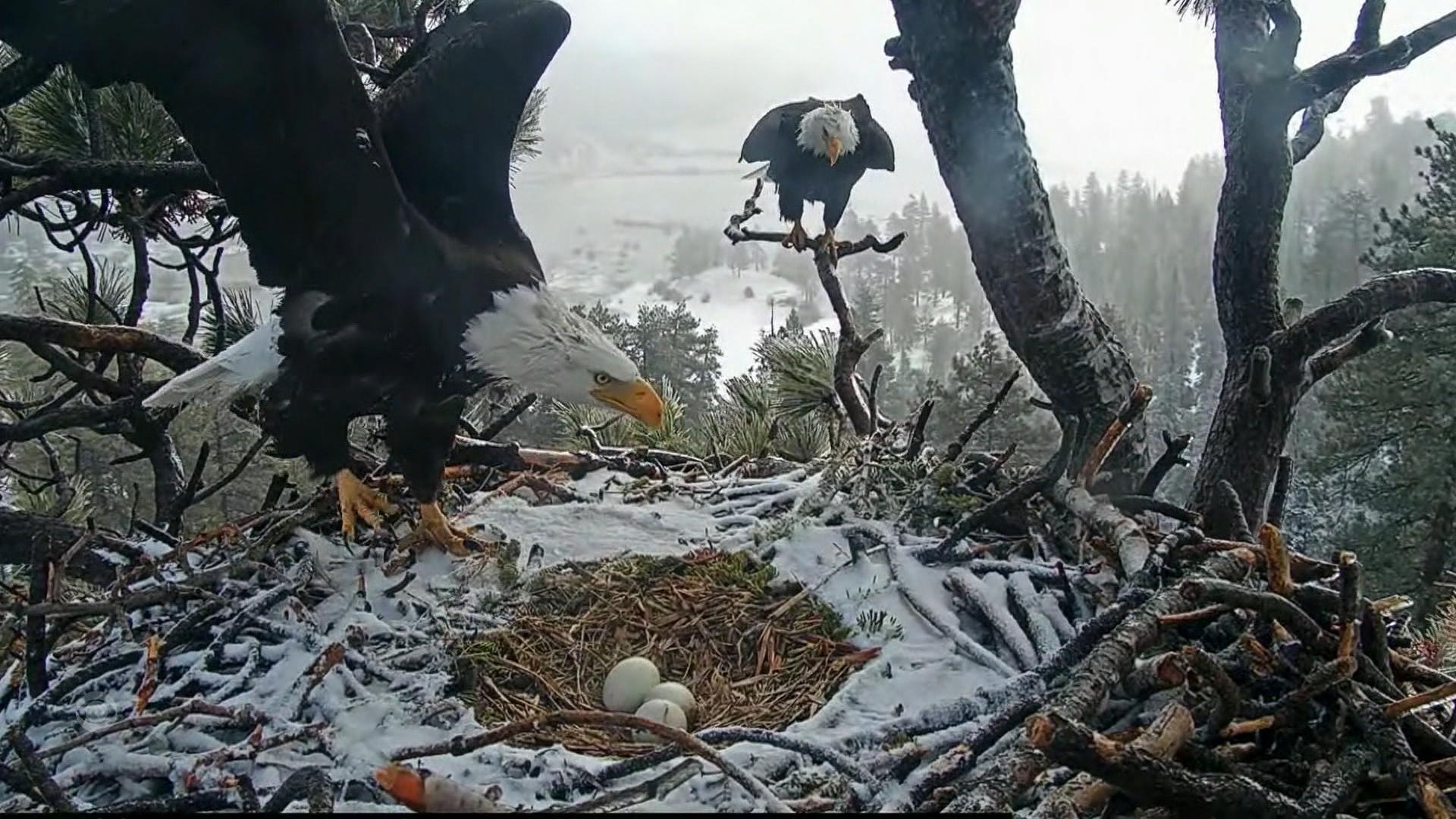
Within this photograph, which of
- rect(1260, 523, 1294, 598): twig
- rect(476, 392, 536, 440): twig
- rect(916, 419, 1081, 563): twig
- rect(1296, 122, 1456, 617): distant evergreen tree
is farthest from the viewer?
rect(1296, 122, 1456, 617): distant evergreen tree

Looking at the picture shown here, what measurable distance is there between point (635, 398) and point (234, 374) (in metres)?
0.81

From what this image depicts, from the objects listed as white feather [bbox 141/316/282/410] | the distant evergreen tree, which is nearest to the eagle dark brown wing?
white feather [bbox 141/316/282/410]

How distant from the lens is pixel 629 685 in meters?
1.49

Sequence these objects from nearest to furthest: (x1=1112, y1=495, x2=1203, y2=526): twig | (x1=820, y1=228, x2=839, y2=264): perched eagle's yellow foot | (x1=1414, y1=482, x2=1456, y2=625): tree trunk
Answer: (x1=1112, y1=495, x2=1203, y2=526): twig < (x1=820, y1=228, x2=839, y2=264): perched eagle's yellow foot < (x1=1414, y1=482, x2=1456, y2=625): tree trunk

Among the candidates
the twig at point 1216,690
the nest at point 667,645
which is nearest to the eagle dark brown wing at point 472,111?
the nest at point 667,645

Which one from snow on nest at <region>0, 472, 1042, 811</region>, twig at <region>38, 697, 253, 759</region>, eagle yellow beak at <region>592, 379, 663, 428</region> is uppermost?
eagle yellow beak at <region>592, 379, 663, 428</region>

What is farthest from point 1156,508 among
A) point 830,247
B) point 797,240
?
point 797,240

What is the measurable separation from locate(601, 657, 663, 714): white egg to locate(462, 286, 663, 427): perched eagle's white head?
0.53 metres

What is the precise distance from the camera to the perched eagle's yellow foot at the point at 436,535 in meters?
1.92

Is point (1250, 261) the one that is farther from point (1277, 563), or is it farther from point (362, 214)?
point (362, 214)

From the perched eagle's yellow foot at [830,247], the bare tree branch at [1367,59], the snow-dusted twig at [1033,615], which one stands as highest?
the bare tree branch at [1367,59]

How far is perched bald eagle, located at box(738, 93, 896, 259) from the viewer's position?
3.65 metres

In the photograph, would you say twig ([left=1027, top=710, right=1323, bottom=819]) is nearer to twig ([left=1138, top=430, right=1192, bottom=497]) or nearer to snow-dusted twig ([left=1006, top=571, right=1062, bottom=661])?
snow-dusted twig ([left=1006, top=571, right=1062, bottom=661])

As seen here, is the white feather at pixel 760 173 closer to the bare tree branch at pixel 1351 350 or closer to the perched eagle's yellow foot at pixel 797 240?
the perched eagle's yellow foot at pixel 797 240
